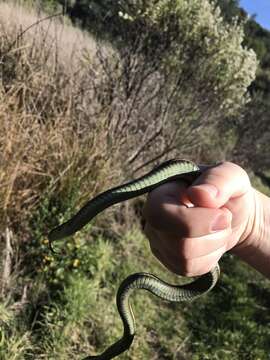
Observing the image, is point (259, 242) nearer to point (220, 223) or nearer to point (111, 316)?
point (220, 223)

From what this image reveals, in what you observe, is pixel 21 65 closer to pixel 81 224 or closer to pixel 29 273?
pixel 29 273

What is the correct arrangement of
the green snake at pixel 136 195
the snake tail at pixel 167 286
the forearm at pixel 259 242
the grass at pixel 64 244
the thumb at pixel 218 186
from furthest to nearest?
the grass at pixel 64 244, the snake tail at pixel 167 286, the forearm at pixel 259 242, the green snake at pixel 136 195, the thumb at pixel 218 186

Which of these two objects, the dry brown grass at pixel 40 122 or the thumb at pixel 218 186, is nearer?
the thumb at pixel 218 186

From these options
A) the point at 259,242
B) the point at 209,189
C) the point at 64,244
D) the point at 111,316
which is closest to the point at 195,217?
the point at 209,189

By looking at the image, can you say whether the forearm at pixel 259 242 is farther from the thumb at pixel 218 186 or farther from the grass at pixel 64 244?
the grass at pixel 64 244

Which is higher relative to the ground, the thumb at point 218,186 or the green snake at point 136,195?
the thumb at point 218,186

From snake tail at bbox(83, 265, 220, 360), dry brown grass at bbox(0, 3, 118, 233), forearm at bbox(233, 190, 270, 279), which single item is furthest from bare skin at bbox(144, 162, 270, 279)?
dry brown grass at bbox(0, 3, 118, 233)

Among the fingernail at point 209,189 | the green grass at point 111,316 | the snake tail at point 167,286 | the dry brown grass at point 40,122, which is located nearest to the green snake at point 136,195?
the snake tail at point 167,286
